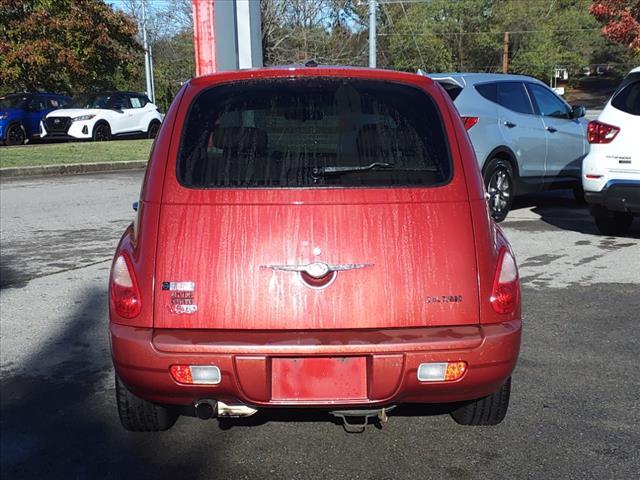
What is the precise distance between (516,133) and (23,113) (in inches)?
764

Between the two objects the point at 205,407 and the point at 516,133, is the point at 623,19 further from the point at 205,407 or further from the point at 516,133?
the point at 205,407

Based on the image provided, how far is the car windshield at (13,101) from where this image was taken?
24.6 m

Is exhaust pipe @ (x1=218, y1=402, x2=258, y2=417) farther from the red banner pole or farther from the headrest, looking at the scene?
the red banner pole

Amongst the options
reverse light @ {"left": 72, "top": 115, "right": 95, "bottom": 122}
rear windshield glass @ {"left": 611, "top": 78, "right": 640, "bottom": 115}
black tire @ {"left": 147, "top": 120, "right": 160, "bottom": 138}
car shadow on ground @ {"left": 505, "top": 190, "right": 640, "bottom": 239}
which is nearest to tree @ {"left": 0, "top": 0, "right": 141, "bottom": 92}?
black tire @ {"left": 147, "top": 120, "right": 160, "bottom": 138}

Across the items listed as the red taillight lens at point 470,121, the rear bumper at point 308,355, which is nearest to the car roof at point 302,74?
the rear bumper at point 308,355

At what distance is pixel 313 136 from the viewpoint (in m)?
3.31

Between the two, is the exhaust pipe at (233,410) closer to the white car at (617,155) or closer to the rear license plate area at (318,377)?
the rear license plate area at (318,377)

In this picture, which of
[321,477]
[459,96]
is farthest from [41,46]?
[321,477]

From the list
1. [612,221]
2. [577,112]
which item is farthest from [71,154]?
[612,221]

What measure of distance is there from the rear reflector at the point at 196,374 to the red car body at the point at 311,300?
10 mm

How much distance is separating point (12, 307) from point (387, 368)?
396 cm

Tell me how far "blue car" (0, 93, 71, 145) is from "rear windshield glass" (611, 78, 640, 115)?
2049 cm

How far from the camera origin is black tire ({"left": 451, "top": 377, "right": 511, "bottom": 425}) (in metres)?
3.47

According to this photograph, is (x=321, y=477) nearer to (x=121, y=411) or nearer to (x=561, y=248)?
(x=121, y=411)
